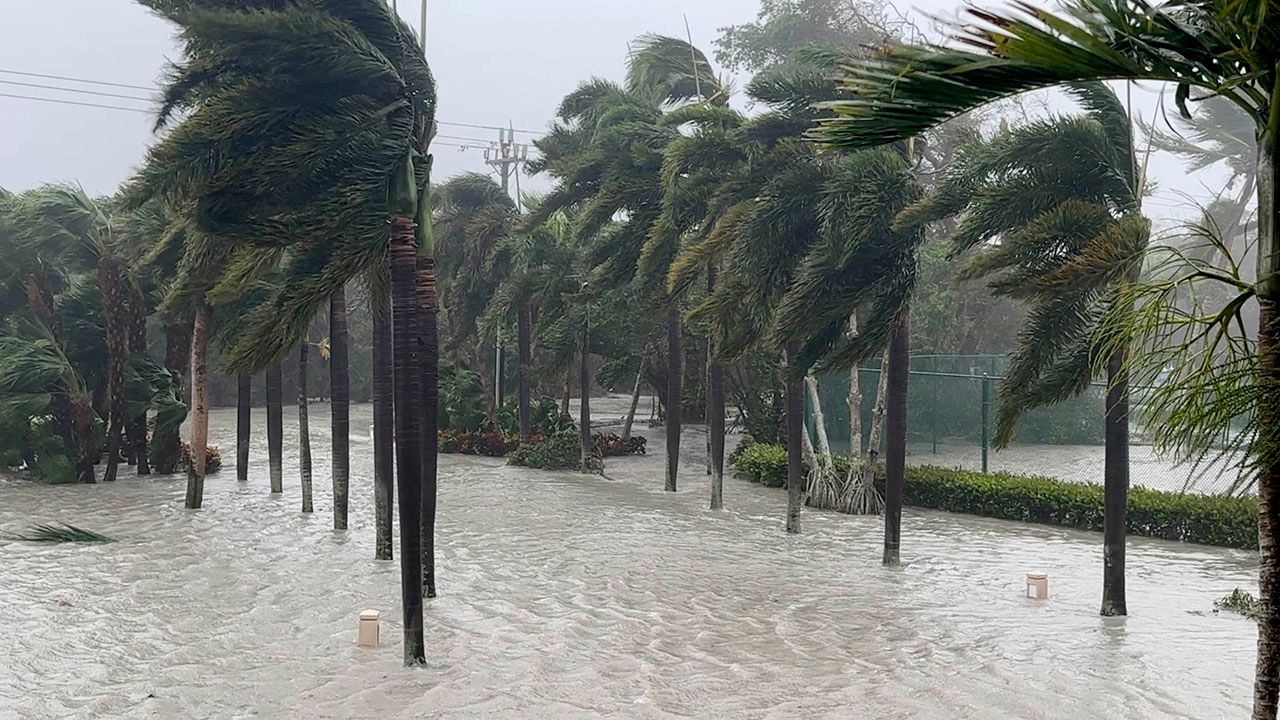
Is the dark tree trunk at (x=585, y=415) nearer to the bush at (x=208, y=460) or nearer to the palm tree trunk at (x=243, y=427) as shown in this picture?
the palm tree trunk at (x=243, y=427)

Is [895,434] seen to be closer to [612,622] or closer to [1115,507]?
[1115,507]

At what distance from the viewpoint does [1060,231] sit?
347 inches

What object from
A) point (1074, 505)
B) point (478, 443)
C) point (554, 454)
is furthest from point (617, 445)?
point (1074, 505)

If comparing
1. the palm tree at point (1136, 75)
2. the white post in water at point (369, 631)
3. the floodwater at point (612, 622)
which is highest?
the palm tree at point (1136, 75)

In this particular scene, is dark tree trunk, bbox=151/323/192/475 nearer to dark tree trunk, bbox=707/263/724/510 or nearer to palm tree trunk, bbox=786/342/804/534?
dark tree trunk, bbox=707/263/724/510

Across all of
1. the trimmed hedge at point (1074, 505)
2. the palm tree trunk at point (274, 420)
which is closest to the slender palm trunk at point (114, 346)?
the palm tree trunk at point (274, 420)

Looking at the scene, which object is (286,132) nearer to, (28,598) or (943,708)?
(28,598)

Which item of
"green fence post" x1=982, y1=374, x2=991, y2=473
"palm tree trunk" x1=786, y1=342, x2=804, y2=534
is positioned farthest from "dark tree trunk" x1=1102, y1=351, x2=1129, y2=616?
"green fence post" x1=982, y1=374, x2=991, y2=473

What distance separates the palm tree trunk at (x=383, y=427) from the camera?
1134 cm

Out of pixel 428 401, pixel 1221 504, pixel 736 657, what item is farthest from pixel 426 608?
pixel 1221 504

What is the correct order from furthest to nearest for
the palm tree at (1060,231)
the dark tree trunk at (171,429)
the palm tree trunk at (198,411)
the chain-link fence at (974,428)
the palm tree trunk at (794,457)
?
1. the chain-link fence at (974,428)
2. the dark tree trunk at (171,429)
3. the palm tree trunk at (198,411)
4. the palm tree trunk at (794,457)
5. the palm tree at (1060,231)

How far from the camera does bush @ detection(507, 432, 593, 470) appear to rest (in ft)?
71.2

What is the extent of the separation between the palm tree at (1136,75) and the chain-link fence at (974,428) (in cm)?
1580

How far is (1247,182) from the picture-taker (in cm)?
3259
